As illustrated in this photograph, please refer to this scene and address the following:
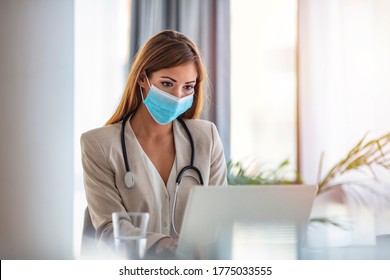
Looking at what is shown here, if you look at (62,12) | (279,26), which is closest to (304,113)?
(279,26)

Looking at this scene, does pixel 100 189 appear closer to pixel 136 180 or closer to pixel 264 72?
pixel 136 180

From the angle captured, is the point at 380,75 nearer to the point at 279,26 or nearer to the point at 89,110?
the point at 279,26

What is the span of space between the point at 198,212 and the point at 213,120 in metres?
0.73

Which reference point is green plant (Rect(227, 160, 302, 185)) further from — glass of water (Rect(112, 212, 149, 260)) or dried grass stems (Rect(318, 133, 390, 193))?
glass of water (Rect(112, 212, 149, 260))

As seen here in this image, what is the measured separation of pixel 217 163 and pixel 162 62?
1.02ft

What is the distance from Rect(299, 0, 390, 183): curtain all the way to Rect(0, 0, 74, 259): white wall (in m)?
0.71

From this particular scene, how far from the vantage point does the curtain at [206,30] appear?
1.99m

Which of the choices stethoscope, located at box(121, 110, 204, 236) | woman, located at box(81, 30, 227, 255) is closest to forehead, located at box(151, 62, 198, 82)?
woman, located at box(81, 30, 227, 255)

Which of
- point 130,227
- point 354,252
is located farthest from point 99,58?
point 354,252
